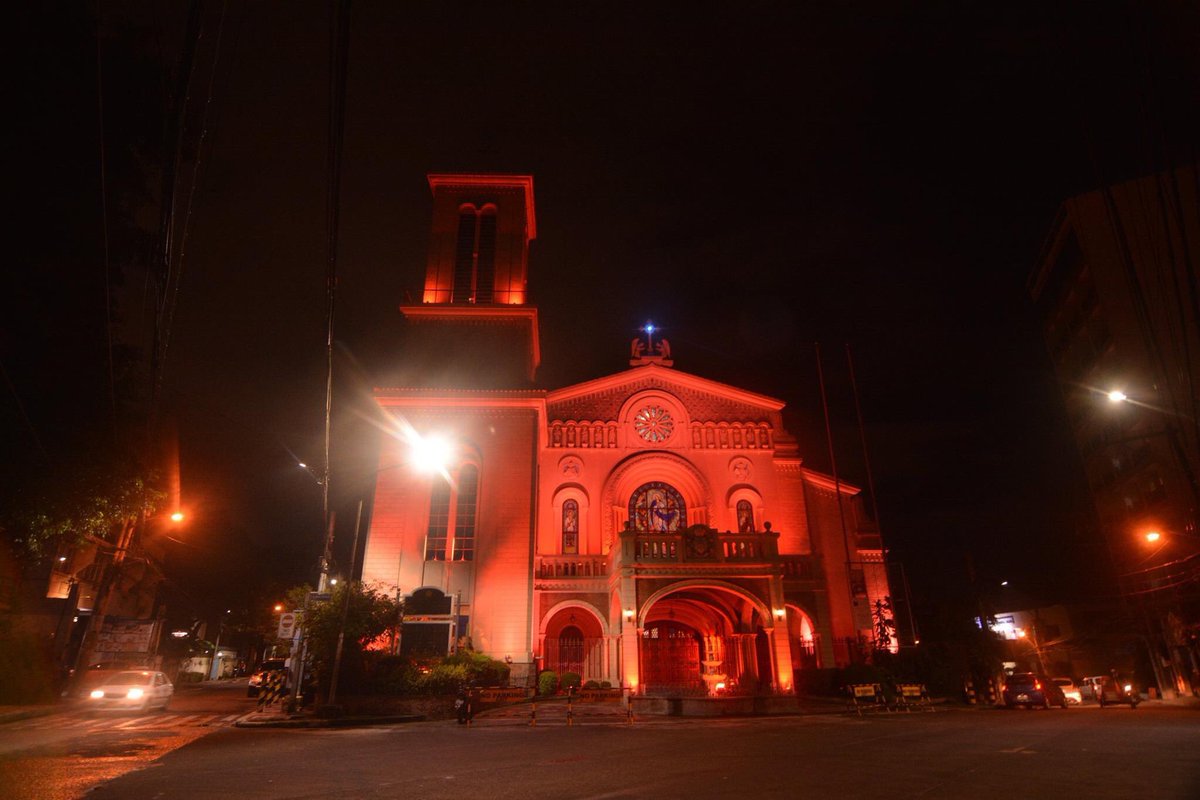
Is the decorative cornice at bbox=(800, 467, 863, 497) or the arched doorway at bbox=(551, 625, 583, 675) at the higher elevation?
the decorative cornice at bbox=(800, 467, 863, 497)

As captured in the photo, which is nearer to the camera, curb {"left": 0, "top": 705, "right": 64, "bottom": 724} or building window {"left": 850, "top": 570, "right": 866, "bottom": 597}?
curb {"left": 0, "top": 705, "right": 64, "bottom": 724}

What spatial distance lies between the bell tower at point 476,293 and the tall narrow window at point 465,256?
0.05m

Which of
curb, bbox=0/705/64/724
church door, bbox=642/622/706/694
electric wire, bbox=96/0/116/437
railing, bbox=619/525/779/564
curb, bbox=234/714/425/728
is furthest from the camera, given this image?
church door, bbox=642/622/706/694

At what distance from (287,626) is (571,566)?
10633mm

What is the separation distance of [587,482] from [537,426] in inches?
134

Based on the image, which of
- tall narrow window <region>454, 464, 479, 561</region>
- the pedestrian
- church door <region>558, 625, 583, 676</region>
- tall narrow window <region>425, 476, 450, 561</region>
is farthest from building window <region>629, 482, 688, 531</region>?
the pedestrian

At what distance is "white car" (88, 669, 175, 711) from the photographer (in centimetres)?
1869

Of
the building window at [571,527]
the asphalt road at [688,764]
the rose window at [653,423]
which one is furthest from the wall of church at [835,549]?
the asphalt road at [688,764]

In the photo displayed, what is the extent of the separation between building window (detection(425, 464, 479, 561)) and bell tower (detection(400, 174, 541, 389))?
14.0ft

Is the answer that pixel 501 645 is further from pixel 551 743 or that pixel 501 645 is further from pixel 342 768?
pixel 342 768

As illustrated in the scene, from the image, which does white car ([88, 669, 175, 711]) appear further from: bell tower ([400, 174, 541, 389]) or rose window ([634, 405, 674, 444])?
rose window ([634, 405, 674, 444])

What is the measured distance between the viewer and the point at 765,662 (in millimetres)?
23641

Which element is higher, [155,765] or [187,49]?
[187,49]

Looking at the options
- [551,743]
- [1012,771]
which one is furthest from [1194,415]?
[551,743]
